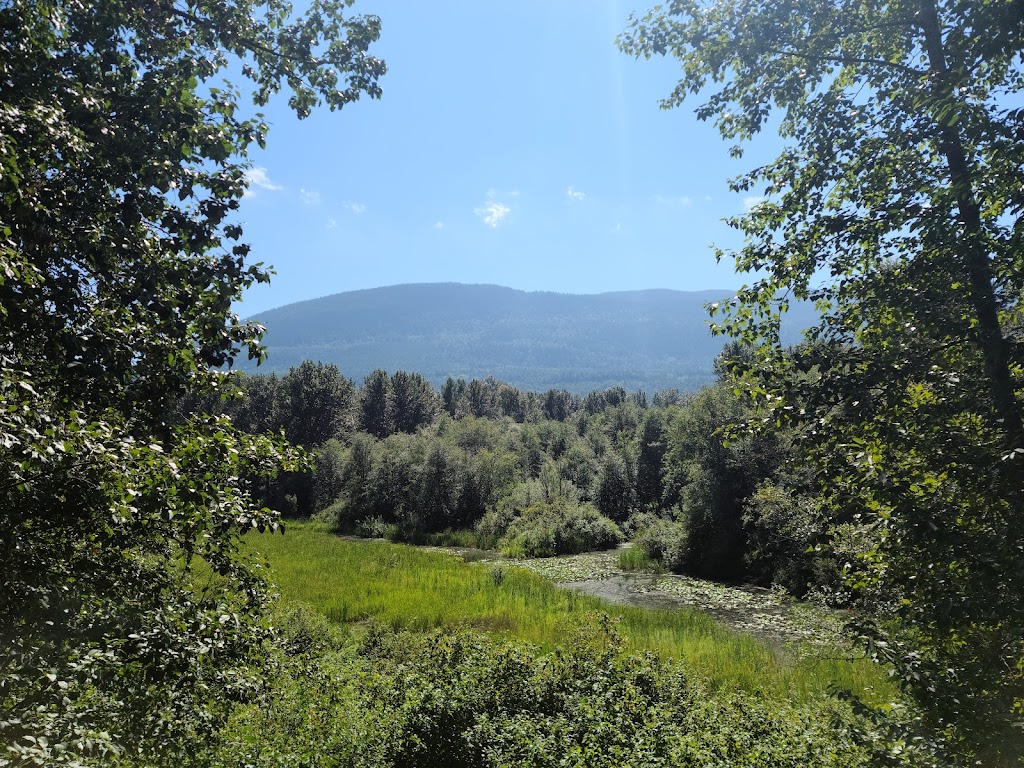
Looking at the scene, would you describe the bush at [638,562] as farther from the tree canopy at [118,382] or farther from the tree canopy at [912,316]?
the tree canopy at [118,382]

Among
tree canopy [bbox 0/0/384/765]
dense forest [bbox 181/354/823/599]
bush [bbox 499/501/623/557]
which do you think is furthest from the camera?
bush [bbox 499/501/623/557]

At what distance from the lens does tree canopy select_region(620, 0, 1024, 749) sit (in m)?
3.89

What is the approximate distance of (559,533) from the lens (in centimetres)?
3531

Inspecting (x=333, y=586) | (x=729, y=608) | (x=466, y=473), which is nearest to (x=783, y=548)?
(x=729, y=608)

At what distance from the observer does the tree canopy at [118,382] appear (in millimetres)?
3113

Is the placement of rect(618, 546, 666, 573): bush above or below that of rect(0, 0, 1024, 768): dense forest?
below

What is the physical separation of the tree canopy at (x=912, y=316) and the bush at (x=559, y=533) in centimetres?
3061

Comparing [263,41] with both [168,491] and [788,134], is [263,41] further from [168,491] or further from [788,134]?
[788,134]

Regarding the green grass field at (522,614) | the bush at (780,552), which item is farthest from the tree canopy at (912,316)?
the bush at (780,552)

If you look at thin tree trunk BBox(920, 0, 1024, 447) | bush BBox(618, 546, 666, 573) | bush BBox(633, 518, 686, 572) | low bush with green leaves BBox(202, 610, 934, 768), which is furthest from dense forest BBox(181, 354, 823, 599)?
low bush with green leaves BBox(202, 610, 934, 768)

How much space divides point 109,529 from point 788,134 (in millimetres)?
6773

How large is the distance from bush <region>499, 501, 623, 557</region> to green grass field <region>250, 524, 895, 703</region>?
7.46 m

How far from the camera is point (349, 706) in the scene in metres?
8.02

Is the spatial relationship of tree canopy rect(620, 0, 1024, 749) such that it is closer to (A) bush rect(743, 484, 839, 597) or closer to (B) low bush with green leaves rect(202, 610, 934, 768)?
(B) low bush with green leaves rect(202, 610, 934, 768)
